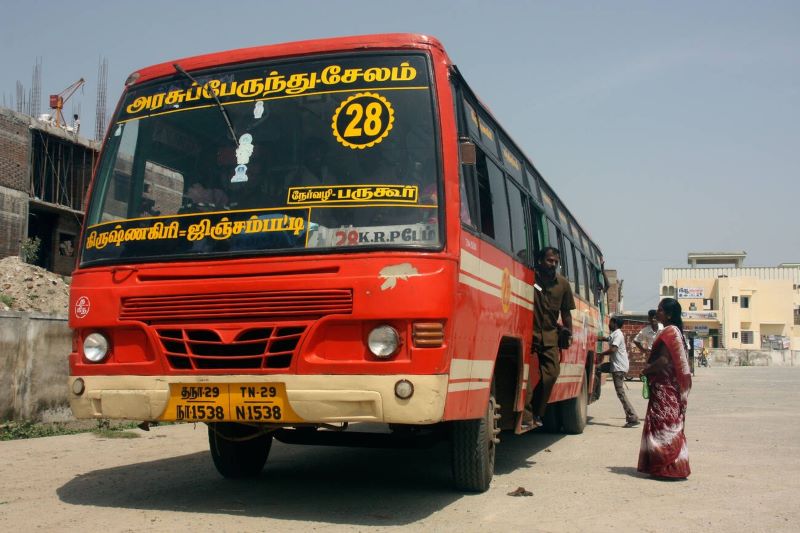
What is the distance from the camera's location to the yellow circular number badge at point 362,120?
5.80 meters

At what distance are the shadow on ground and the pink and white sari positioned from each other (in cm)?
142

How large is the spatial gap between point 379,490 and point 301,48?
3.54 meters

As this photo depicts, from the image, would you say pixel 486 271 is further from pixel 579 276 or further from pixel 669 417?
pixel 579 276

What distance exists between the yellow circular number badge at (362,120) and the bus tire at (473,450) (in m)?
2.23

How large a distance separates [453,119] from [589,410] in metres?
13.5

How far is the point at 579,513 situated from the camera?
6281 mm

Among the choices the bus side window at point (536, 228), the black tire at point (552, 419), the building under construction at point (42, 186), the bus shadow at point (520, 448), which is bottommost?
the bus shadow at point (520, 448)

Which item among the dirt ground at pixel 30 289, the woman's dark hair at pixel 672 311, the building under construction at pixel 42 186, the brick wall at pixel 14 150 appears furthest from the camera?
the building under construction at pixel 42 186

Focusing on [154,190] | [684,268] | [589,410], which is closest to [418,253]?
[154,190]

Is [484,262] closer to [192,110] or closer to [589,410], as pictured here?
[192,110]

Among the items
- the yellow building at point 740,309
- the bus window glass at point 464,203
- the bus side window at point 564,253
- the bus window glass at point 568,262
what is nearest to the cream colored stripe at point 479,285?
the bus window glass at point 464,203

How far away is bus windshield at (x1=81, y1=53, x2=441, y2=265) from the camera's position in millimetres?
5609

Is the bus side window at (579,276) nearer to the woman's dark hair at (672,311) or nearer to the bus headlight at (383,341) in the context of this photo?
the woman's dark hair at (672,311)

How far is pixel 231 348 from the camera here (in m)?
5.64
